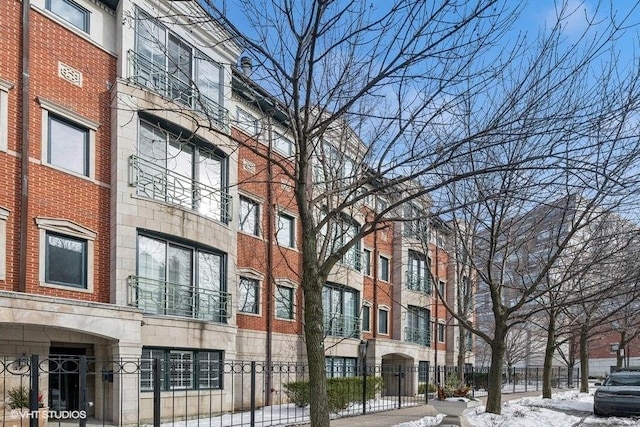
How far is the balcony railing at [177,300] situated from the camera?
48.0ft

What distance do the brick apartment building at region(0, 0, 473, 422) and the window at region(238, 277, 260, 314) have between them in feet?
0.29

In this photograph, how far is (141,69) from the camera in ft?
50.2

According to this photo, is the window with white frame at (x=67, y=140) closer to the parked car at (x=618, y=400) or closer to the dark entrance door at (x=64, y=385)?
the dark entrance door at (x=64, y=385)

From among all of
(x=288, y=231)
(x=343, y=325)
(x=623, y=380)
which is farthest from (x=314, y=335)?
(x=343, y=325)

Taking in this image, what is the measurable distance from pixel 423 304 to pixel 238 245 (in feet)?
53.9

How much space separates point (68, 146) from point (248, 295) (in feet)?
26.7

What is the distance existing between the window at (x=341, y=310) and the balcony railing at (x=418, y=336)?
251 inches

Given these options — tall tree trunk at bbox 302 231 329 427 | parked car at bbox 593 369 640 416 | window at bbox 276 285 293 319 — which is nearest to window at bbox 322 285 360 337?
window at bbox 276 285 293 319

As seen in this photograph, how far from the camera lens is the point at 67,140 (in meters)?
13.9

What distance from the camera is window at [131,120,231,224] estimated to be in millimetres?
15211

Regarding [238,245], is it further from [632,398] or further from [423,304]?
[423,304]

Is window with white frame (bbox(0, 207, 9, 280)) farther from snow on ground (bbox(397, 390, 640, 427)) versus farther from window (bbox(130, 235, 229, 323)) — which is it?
snow on ground (bbox(397, 390, 640, 427))

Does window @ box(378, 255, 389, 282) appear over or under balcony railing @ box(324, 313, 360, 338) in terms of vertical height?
over

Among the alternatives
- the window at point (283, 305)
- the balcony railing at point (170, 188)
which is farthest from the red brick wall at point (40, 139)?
the window at point (283, 305)
